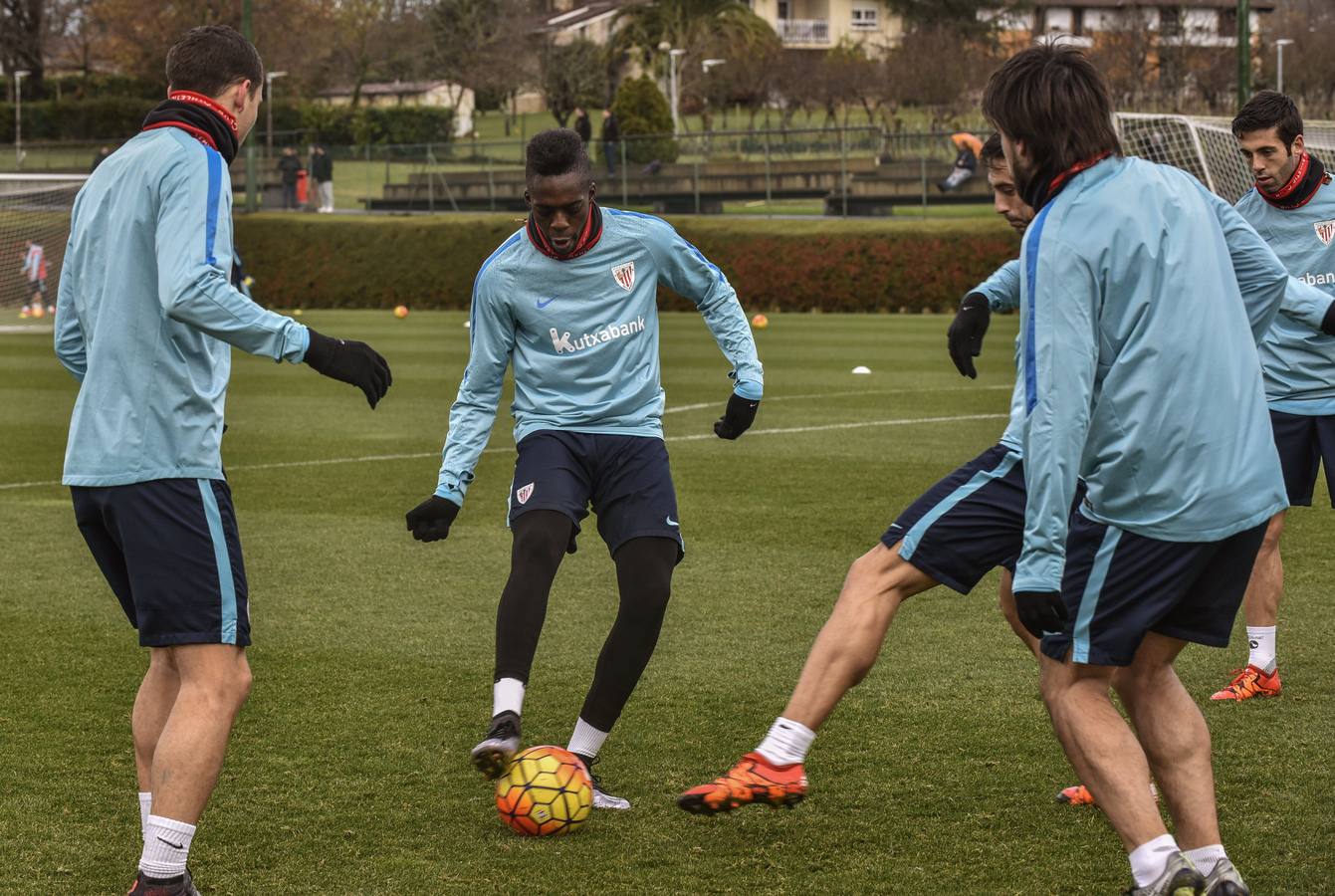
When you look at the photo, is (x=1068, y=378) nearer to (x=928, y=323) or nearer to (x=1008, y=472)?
(x=1008, y=472)

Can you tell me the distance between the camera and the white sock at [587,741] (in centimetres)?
540

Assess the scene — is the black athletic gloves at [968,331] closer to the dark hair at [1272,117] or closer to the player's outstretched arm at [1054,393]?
the player's outstretched arm at [1054,393]

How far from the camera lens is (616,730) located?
20.4 ft

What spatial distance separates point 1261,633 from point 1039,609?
313 cm

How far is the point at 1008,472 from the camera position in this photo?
4773 mm

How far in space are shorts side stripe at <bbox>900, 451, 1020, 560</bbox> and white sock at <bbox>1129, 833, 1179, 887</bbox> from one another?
1065mm

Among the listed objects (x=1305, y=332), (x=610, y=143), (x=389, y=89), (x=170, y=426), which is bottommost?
A: (x=1305, y=332)

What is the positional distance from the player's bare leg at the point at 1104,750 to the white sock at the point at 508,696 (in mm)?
1625

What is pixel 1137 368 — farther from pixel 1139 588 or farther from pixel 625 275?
pixel 625 275

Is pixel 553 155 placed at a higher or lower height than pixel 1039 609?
higher

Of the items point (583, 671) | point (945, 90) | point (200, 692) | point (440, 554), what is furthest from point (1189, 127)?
point (945, 90)

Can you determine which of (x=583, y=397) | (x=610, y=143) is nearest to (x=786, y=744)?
(x=583, y=397)

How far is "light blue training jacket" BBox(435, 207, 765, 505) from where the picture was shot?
5613 millimetres

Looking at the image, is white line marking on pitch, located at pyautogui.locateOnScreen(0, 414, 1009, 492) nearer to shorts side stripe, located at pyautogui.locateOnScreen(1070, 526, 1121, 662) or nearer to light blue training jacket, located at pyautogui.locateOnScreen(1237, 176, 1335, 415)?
light blue training jacket, located at pyautogui.locateOnScreen(1237, 176, 1335, 415)
